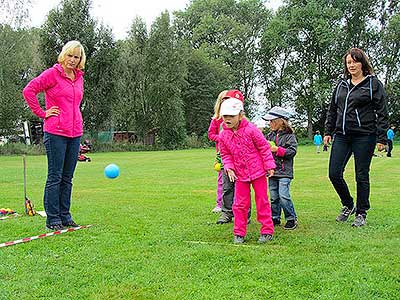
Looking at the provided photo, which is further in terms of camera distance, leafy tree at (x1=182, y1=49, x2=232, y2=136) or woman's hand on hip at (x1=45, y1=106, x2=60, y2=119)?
leafy tree at (x1=182, y1=49, x2=232, y2=136)

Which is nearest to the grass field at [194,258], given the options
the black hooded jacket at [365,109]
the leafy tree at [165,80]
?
the black hooded jacket at [365,109]

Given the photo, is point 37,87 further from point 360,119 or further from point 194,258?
point 360,119

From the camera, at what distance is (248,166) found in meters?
5.35

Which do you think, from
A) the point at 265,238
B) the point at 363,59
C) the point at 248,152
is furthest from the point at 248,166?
the point at 363,59

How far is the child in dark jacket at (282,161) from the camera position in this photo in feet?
19.3

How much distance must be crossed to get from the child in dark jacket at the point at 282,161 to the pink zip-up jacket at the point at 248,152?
1.67 feet

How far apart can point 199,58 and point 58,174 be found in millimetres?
44309

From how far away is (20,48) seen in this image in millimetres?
34219

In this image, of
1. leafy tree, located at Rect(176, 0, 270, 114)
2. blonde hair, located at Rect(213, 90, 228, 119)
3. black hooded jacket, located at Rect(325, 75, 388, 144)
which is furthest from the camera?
leafy tree, located at Rect(176, 0, 270, 114)

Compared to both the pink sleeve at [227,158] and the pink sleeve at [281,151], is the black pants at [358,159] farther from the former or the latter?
the pink sleeve at [227,158]

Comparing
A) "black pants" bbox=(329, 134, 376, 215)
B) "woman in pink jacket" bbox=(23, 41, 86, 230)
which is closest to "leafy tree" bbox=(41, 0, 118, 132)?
"woman in pink jacket" bbox=(23, 41, 86, 230)

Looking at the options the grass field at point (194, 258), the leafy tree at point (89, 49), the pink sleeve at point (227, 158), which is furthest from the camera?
the leafy tree at point (89, 49)

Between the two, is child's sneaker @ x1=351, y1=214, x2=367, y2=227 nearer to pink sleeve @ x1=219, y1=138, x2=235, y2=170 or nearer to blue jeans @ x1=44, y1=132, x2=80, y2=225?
pink sleeve @ x1=219, y1=138, x2=235, y2=170

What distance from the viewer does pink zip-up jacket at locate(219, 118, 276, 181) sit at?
209 inches
